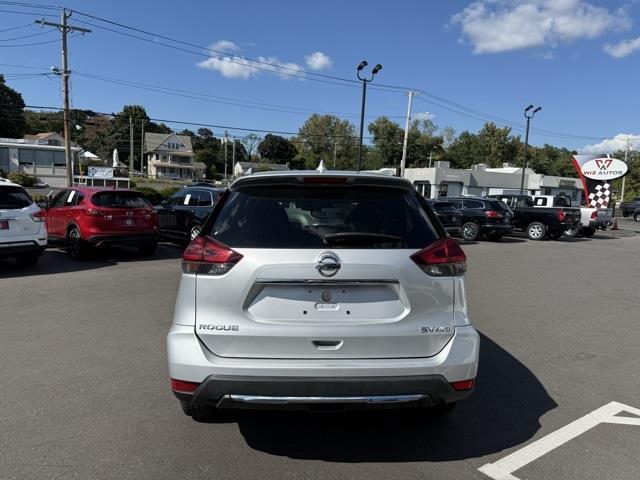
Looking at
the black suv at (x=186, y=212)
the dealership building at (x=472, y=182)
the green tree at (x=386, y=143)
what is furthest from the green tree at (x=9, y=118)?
the black suv at (x=186, y=212)

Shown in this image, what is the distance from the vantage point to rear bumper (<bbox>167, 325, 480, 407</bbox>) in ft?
9.16

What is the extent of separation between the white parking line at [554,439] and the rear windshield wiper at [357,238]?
159 cm

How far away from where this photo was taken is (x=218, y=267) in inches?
116

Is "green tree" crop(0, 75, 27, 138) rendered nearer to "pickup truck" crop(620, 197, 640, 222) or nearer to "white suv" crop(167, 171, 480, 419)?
"pickup truck" crop(620, 197, 640, 222)

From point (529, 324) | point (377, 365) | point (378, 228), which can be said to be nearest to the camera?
point (377, 365)

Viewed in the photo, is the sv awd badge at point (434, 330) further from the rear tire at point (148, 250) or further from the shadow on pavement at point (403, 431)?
the rear tire at point (148, 250)

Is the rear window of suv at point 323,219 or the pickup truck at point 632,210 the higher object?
the rear window of suv at point 323,219

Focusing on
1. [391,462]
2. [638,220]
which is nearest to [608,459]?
[391,462]

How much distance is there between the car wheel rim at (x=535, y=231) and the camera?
2166 centimetres

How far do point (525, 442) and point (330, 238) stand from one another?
207 cm

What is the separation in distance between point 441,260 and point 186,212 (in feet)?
38.9

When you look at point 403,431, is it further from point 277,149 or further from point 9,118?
point 277,149

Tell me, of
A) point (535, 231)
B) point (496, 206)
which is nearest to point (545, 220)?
point (535, 231)

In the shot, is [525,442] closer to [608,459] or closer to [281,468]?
[608,459]
